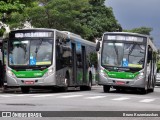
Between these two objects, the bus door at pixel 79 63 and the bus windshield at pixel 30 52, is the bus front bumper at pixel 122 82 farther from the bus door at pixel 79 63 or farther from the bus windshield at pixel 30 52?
the bus windshield at pixel 30 52

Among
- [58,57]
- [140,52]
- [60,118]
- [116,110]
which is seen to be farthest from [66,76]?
[60,118]

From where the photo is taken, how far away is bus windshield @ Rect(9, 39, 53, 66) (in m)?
25.8

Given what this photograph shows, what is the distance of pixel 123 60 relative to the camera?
27656 millimetres

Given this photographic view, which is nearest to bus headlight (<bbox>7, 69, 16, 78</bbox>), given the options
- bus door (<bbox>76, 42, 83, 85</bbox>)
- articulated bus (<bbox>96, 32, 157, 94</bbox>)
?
articulated bus (<bbox>96, 32, 157, 94</bbox>)

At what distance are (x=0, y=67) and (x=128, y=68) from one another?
728 centimetres

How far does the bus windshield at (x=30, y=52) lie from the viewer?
84.6ft

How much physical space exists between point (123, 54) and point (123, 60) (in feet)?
1.09

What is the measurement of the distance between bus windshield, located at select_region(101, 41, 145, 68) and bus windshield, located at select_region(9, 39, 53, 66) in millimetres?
3438

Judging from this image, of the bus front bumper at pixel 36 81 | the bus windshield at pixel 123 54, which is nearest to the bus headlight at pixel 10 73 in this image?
the bus front bumper at pixel 36 81

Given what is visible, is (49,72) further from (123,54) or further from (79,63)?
(79,63)

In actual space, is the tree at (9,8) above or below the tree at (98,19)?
below

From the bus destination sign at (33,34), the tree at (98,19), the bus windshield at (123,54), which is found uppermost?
the tree at (98,19)

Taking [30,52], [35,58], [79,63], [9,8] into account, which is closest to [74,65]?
[79,63]

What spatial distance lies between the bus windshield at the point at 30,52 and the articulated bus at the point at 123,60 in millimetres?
3236
